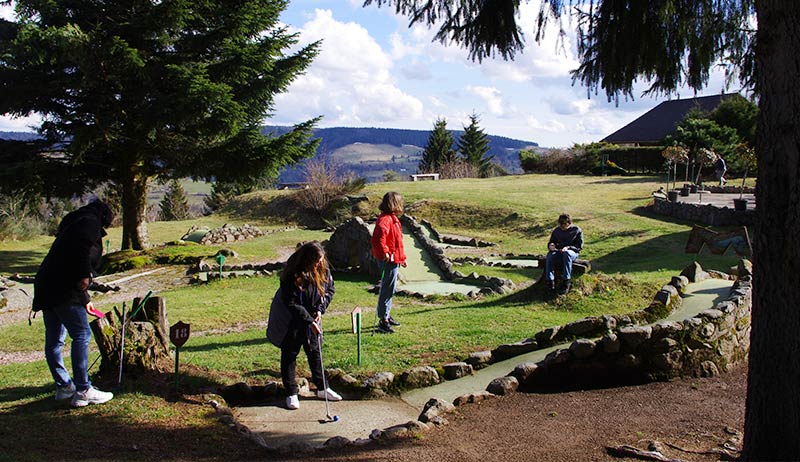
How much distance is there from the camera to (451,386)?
689cm

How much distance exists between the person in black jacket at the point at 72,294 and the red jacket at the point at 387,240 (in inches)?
160

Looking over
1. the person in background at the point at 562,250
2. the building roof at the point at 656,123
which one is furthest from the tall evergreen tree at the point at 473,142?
the person in background at the point at 562,250

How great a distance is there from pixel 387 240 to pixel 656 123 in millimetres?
52286

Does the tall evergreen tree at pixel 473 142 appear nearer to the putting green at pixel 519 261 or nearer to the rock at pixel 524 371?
the putting green at pixel 519 261

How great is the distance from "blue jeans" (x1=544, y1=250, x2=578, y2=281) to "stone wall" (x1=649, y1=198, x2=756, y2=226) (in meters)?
11.1

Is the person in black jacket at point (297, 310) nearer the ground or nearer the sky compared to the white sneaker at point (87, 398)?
nearer the sky

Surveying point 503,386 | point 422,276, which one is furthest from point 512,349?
point 422,276

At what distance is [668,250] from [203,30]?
1456 centimetres

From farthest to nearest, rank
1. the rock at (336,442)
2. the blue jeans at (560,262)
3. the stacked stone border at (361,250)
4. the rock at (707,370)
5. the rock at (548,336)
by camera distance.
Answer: the stacked stone border at (361,250), the blue jeans at (560,262), the rock at (548,336), the rock at (707,370), the rock at (336,442)

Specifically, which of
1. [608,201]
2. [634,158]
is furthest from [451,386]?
[634,158]

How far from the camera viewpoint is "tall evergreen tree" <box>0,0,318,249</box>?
16.9 meters

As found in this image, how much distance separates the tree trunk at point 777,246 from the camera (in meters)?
3.62

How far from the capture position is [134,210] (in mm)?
19953

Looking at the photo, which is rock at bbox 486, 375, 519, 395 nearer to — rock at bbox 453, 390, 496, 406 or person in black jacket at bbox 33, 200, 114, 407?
rock at bbox 453, 390, 496, 406
